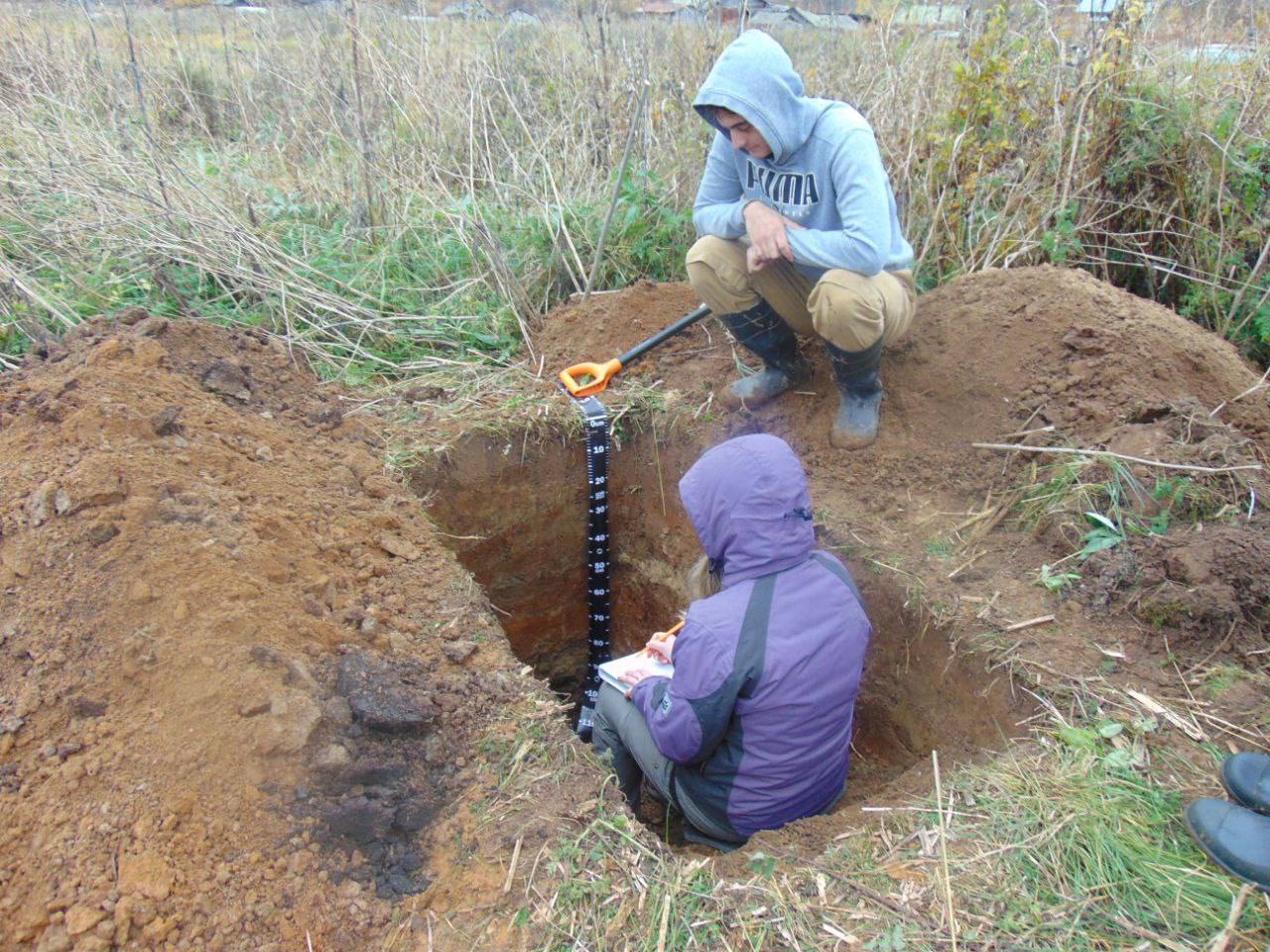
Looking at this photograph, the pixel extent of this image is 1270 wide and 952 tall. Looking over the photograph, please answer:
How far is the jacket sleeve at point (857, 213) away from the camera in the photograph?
279 cm

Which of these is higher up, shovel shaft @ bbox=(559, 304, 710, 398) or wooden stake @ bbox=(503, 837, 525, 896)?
shovel shaft @ bbox=(559, 304, 710, 398)

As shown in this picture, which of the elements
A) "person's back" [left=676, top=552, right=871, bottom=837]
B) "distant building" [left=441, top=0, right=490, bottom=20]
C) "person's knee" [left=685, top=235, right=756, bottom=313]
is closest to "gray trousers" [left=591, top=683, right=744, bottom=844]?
"person's back" [left=676, top=552, right=871, bottom=837]

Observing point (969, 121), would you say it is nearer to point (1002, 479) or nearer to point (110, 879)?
point (1002, 479)

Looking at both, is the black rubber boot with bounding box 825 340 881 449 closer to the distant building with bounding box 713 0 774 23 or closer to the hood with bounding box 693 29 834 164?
the hood with bounding box 693 29 834 164

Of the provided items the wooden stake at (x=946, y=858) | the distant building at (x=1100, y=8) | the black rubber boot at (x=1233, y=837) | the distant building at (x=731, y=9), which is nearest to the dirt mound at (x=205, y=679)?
the wooden stake at (x=946, y=858)

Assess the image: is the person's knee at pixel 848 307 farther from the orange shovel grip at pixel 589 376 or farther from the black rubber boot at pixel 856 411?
the orange shovel grip at pixel 589 376

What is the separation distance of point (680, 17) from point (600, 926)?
17.2ft

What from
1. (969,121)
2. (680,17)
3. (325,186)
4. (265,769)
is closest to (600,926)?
(265,769)

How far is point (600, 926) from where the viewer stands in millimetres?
1759

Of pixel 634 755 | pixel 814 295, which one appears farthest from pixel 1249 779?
pixel 814 295

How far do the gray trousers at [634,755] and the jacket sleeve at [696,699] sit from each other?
0.18 metres

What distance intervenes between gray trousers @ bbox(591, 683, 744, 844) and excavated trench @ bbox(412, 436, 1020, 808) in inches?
25.6

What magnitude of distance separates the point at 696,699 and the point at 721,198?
201 cm

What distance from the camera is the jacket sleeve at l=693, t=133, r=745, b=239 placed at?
317 cm
